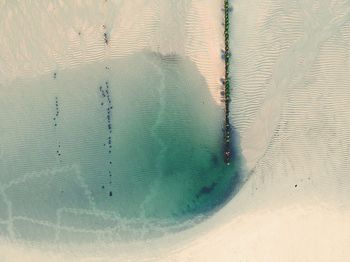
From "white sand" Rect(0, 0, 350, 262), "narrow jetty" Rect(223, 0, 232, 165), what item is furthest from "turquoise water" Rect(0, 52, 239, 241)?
"white sand" Rect(0, 0, 350, 262)

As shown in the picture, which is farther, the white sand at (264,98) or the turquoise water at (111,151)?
the turquoise water at (111,151)

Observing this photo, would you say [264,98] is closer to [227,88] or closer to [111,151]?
[227,88]

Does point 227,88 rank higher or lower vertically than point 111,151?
higher

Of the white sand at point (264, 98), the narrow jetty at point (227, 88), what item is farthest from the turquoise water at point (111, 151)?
the white sand at point (264, 98)

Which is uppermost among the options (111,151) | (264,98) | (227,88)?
(227,88)

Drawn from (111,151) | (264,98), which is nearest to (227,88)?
(264,98)

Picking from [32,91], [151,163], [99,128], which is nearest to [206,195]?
[151,163]

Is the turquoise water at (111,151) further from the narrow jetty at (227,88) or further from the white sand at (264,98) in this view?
the white sand at (264,98)

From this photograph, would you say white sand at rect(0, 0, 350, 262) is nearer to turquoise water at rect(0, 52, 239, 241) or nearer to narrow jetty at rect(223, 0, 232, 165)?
narrow jetty at rect(223, 0, 232, 165)
